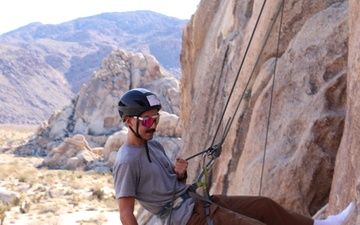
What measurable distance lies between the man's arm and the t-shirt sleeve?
39mm

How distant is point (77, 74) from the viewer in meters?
119

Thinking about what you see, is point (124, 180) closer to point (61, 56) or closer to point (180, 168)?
point (180, 168)

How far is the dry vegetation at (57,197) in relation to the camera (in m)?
18.7

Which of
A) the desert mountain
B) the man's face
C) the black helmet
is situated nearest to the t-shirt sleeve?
the man's face

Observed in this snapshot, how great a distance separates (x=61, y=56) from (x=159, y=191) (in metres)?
127

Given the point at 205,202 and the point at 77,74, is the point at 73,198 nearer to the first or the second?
the point at 205,202

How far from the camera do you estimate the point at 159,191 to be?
3717mm

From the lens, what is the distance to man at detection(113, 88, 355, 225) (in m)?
3.62

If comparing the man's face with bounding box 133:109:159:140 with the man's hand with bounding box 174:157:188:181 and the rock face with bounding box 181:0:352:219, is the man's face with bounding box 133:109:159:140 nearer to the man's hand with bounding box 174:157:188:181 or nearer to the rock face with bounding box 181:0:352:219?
the man's hand with bounding box 174:157:188:181

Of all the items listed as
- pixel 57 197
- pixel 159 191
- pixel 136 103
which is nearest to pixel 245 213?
pixel 159 191

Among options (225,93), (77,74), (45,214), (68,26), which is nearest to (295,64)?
(225,93)

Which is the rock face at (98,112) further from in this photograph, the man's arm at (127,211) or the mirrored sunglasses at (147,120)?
the man's arm at (127,211)

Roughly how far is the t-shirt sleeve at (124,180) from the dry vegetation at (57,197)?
1506cm

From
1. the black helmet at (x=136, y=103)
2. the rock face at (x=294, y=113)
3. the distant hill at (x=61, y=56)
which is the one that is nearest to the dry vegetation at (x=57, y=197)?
the rock face at (x=294, y=113)
